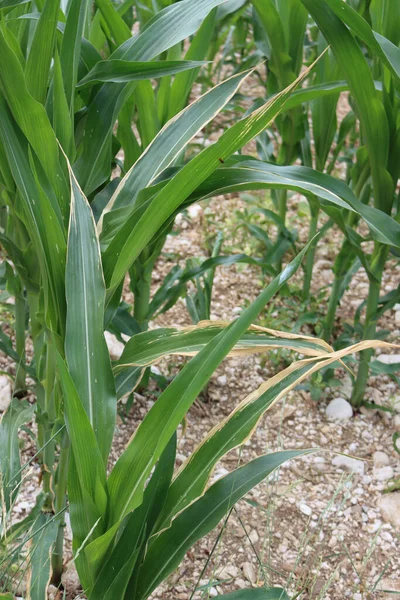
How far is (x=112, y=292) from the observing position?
3.76 feet

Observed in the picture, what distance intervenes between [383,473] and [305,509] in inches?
9.3

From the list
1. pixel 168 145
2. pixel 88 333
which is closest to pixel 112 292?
pixel 88 333

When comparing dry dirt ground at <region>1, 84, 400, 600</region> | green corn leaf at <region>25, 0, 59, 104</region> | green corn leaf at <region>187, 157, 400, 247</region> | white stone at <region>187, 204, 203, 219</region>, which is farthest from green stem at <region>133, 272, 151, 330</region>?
white stone at <region>187, 204, 203, 219</region>

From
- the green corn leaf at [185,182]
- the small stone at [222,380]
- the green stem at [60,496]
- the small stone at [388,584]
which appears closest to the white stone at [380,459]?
the small stone at [388,584]

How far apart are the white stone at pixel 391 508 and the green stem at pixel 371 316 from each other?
0.31 meters

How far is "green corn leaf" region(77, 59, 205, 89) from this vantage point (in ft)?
3.92

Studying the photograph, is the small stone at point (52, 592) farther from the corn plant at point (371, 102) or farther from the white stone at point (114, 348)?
the corn plant at point (371, 102)

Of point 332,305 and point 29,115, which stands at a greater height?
point 332,305

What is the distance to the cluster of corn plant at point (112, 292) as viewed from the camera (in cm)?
97

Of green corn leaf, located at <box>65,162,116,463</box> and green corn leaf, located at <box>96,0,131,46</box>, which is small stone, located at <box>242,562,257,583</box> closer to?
green corn leaf, located at <box>65,162,116,463</box>

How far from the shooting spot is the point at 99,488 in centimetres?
95

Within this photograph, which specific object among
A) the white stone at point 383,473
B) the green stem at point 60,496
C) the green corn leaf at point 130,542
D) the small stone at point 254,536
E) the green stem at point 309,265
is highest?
the green stem at point 309,265

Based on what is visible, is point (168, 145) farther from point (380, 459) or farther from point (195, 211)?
point (195, 211)

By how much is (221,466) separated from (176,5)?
107 cm
